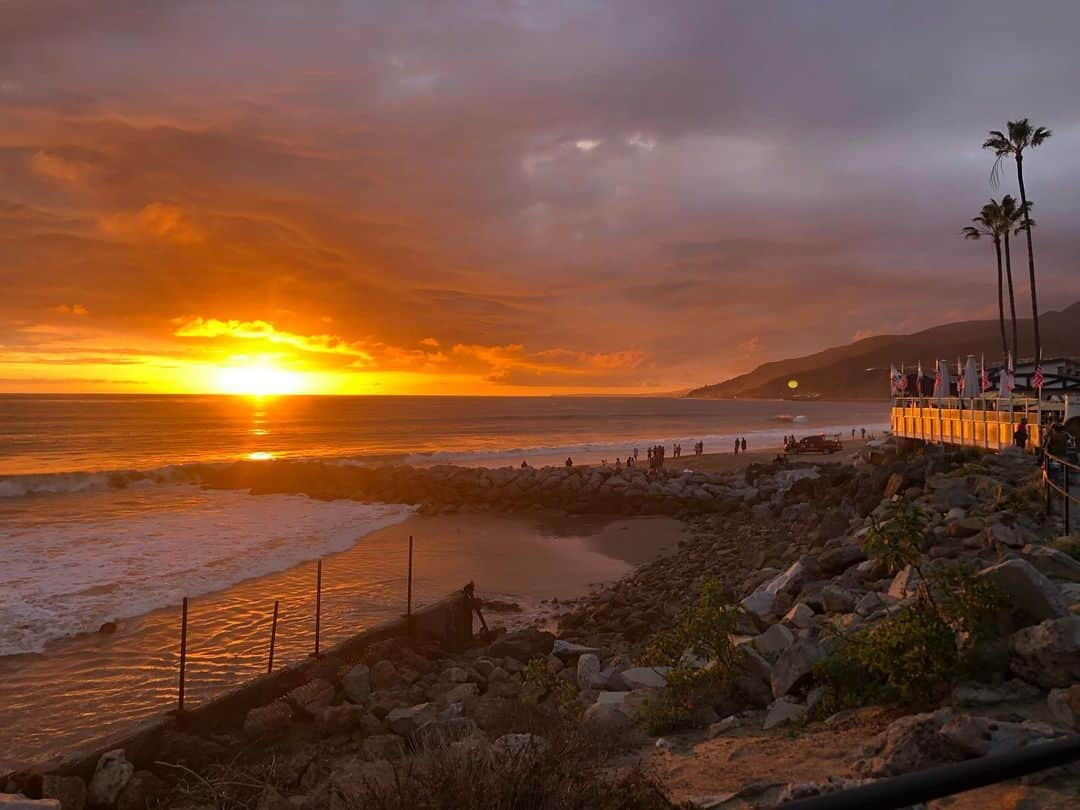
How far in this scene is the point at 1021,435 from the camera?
69.5 feet

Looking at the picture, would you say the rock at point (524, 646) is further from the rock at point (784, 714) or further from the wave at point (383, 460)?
the wave at point (383, 460)

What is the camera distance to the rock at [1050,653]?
6.05 m

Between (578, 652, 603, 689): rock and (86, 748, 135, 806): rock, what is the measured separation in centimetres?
628

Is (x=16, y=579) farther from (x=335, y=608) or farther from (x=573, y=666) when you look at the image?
(x=573, y=666)

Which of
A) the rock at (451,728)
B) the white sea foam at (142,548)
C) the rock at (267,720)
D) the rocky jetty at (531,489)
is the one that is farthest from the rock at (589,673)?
the rocky jetty at (531,489)

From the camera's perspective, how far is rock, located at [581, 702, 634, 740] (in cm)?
754

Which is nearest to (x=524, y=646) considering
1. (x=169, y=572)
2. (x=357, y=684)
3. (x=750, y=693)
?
(x=357, y=684)

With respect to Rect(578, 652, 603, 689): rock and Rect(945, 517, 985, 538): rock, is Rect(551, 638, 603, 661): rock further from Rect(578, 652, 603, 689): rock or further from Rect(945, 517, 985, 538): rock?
Rect(945, 517, 985, 538): rock

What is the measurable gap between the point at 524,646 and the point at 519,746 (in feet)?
24.5

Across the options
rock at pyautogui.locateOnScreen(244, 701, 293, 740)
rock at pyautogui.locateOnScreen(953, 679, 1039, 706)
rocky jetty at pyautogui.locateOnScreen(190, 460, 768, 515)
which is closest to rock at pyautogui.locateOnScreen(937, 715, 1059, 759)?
rock at pyautogui.locateOnScreen(953, 679, 1039, 706)

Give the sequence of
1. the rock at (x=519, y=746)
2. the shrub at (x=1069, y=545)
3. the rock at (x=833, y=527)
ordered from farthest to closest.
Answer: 1. the rock at (x=833, y=527)
2. the shrub at (x=1069, y=545)
3. the rock at (x=519, y=746)

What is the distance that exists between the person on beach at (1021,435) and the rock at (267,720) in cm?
2108

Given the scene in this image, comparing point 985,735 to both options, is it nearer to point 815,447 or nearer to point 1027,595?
point 1027,595

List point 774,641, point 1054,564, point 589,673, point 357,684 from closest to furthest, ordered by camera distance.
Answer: point 1054,564
point 774,641
point 589,673
point 357,684
